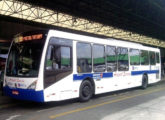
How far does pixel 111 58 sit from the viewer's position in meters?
10.5

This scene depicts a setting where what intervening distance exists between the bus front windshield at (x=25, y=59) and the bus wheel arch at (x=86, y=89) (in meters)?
2.38

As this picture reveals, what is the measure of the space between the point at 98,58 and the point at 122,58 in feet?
7.23

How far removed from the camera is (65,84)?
7.86 meters

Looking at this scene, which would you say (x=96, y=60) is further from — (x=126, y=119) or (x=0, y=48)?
(x=0, y=48)

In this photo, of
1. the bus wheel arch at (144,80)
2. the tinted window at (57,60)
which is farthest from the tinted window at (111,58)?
the bus wheel arch at (144,80)

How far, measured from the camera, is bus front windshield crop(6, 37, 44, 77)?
719 centimetres

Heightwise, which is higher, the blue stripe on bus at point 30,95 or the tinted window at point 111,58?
the tinted window at point 111,58

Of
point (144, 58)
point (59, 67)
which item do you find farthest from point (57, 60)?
point (144, 58)

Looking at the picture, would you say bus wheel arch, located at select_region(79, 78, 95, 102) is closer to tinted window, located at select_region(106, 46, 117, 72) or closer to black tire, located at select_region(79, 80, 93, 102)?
black tire, located at select_region(79, 80, 93, 102)

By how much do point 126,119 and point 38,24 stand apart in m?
16.9

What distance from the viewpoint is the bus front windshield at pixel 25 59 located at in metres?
7.19

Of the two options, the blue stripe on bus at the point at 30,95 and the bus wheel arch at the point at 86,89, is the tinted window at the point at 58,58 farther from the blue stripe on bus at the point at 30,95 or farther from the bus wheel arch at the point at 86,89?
the bus wheel arch at the point at 86,89

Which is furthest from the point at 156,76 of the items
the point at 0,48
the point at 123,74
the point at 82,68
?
the point at 0,48

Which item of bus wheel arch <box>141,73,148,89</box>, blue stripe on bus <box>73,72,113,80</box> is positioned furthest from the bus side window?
bus wheel arch <box>141,73,148,89</box>
